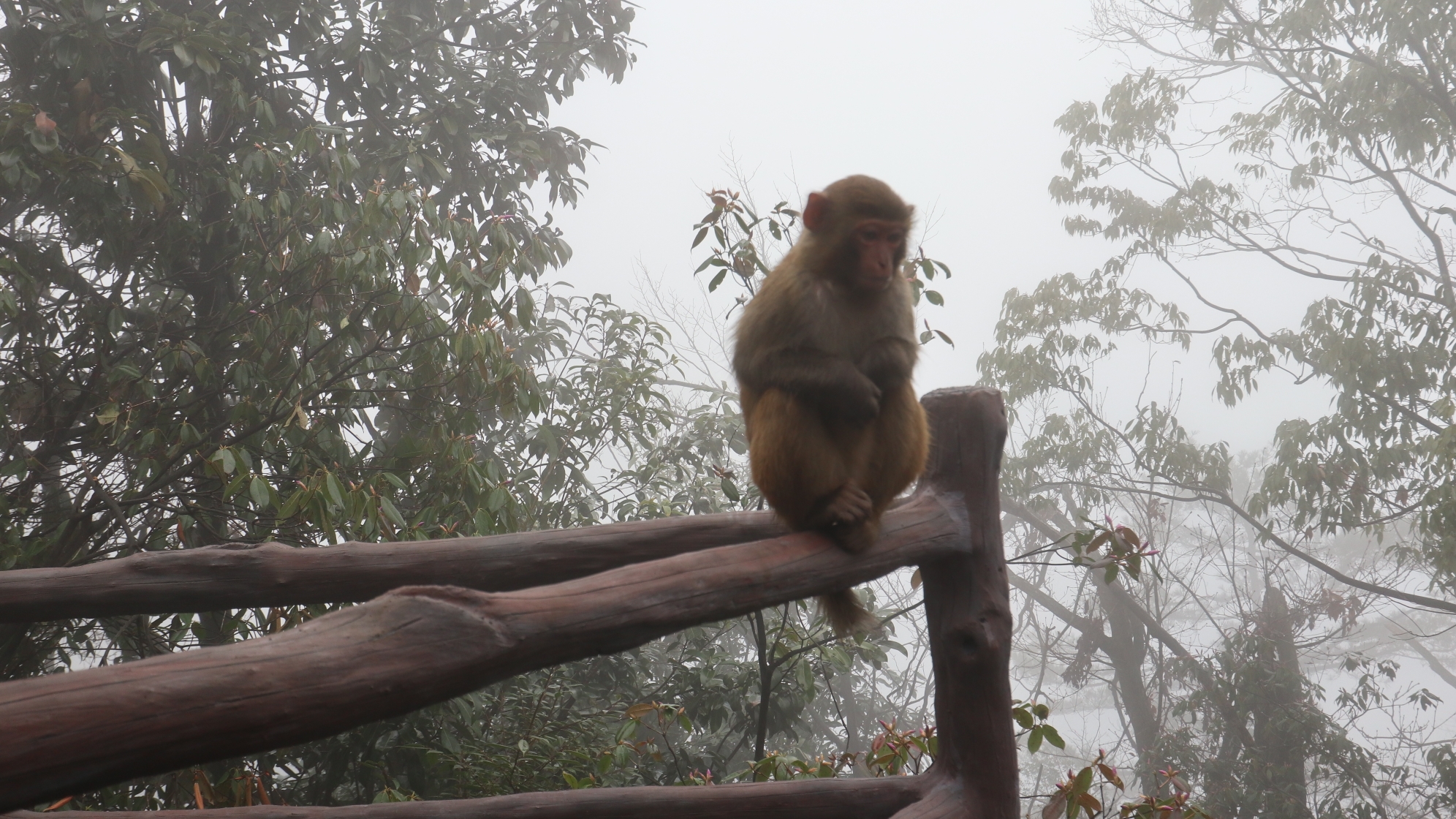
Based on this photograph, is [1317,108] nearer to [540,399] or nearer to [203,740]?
[540,399]

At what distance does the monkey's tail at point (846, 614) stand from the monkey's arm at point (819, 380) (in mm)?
511

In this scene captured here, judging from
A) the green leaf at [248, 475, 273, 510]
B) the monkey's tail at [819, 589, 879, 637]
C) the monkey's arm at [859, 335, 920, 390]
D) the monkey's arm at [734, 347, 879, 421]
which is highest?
the green leaf at [248, 475, 273, 510]

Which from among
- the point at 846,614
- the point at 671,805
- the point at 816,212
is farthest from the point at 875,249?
the point at 671,805

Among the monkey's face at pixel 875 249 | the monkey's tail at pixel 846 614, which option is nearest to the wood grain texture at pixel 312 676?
the monkey's tail at pixel 846 614

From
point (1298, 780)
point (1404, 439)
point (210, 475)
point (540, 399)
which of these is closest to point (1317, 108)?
point (1404, 439)

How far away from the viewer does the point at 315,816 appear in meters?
2.62

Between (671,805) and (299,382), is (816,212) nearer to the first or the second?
(671,805)

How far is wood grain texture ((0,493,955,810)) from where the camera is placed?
3.47 ft

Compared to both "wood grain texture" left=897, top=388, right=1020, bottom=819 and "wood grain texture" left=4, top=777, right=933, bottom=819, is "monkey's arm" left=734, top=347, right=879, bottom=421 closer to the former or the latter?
"wood grain texture" left=897, top=388, right=1020, bottom=819

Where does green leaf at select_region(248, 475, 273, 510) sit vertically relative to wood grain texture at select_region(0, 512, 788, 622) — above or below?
above

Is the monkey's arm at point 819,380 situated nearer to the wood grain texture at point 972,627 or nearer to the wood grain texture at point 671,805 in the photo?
the wood grain texture at point 972,627

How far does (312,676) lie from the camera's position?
1222mm

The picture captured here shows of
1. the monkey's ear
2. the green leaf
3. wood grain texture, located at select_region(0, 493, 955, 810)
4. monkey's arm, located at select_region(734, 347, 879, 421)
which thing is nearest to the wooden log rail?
wood grain texture, located at select_region(0, 493, 955, 810)

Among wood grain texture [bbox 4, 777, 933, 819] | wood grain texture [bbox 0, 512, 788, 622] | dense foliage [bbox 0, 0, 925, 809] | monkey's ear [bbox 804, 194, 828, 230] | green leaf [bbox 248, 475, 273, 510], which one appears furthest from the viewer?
dense foliage [bbox 0, 0, 925, 809]
